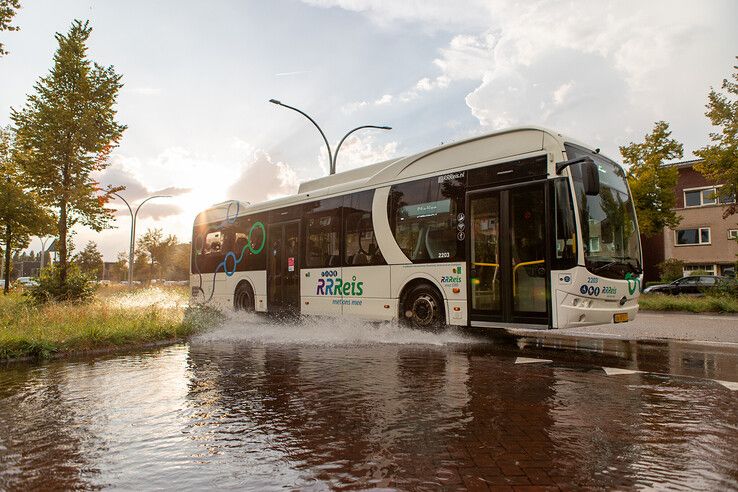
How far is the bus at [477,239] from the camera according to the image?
344 inches

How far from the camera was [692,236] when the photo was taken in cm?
3931

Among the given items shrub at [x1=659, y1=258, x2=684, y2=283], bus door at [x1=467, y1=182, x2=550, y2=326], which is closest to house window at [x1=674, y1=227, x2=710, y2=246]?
shrub at [x1=659, y1=258, x2=684, y2=283]

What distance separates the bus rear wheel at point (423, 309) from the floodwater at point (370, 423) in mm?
2103

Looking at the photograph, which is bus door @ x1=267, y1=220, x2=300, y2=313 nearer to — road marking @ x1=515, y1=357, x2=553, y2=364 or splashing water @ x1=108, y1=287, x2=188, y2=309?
splashing water @ x1=108, y1=287, x2=188, y2=309

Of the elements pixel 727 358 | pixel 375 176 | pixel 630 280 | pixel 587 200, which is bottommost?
pixel 727 358

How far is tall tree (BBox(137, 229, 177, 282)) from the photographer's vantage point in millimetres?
62656

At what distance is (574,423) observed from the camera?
437cm

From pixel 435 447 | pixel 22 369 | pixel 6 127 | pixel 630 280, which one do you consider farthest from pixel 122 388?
pixel 6 127

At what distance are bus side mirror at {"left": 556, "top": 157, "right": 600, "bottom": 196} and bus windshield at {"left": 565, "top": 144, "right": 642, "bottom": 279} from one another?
100 mm

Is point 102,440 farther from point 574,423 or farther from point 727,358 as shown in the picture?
point 727,358

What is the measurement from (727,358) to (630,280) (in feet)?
6.44

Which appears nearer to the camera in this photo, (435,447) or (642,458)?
(642,458)

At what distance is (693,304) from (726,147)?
24.7 ft

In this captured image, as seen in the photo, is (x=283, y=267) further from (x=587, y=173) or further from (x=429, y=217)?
(x=587, y=173)
